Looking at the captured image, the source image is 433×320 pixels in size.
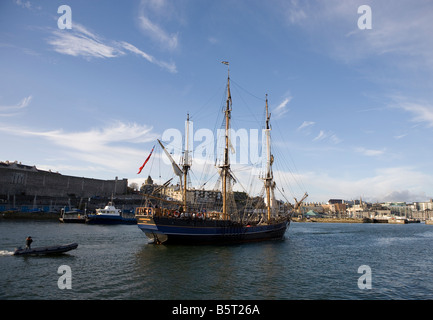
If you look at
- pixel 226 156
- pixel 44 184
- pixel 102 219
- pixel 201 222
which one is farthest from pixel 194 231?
pixel 44 184

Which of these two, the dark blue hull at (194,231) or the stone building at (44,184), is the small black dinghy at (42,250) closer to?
the dark blue hull at (194,231)

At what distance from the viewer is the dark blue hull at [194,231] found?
1598 inches

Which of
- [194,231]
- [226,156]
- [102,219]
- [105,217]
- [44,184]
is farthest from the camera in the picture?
[44,184]

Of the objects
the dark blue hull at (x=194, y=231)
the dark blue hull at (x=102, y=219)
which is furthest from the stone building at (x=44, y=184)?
the dark blue hull at (x=194, y=231)

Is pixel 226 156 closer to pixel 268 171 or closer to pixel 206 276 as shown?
pixel 268 171

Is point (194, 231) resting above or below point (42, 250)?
above

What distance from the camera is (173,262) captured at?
97.3 feet

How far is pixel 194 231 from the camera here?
140 feet

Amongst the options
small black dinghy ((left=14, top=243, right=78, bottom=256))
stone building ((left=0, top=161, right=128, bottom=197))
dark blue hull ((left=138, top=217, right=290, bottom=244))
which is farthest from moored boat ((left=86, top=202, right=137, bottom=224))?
small black dinghy ((left=14, top=243, right=78, bottom=256))

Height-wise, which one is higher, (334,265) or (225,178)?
(225,178)
